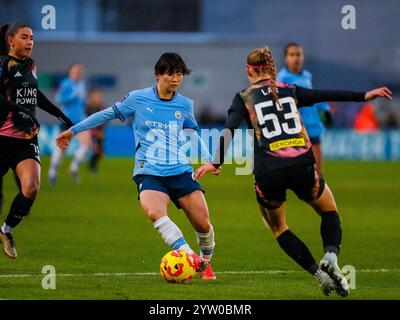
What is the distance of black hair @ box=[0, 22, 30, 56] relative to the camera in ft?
35.4

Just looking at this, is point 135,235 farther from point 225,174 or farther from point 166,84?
point 225,174

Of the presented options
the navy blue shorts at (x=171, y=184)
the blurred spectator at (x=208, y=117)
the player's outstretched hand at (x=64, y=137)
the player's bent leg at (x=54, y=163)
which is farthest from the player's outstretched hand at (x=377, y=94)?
the blurred spectator at (x=208, y=117)

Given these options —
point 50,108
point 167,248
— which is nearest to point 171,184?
point 50,108

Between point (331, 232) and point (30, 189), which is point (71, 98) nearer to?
point (30, 189)

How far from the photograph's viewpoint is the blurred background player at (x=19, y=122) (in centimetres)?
1078

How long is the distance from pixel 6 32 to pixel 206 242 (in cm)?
316

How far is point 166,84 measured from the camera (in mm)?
9844

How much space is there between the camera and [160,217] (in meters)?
9.73

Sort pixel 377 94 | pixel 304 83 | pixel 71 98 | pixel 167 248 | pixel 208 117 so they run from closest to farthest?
pixel 377 94
pixel 167 248
pixel 304 83
pixel 71 98
pixel 208 117

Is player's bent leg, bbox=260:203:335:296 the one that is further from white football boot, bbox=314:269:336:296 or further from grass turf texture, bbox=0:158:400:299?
grass turf texture, bbox=0:158:400:299

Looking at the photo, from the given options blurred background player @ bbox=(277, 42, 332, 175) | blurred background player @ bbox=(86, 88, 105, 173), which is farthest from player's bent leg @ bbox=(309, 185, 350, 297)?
blurred background player @ bbox=(86, 88, 105, 173)

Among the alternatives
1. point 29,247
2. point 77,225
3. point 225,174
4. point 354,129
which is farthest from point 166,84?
point 354,129

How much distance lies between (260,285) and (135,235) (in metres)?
5.02
